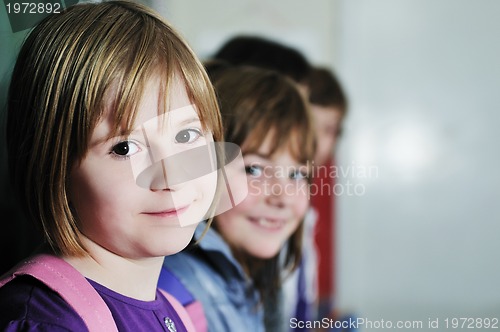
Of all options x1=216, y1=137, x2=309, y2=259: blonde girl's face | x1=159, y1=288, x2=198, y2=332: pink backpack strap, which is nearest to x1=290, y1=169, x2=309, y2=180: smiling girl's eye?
x1=216, y1=137, x2=309, y2=259: blonde girl's face

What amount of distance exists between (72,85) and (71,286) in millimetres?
152

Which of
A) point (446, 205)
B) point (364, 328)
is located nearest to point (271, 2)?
point (446, 205)

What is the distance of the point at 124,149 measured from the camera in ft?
1.80

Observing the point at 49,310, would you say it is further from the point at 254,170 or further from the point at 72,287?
the point at 254,170

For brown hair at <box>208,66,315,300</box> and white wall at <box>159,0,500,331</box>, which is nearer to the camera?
brown hair at <box>208,66,315,300</box>

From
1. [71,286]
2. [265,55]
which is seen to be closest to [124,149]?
[71,286]

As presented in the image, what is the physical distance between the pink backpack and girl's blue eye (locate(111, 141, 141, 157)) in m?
0.10

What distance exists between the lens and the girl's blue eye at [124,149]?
0.55 meters

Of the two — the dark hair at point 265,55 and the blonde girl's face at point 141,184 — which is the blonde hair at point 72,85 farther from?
the dark hair at point 265,55

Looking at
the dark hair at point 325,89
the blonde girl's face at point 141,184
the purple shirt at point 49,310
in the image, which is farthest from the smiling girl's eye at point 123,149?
the dark hair at point 325,89

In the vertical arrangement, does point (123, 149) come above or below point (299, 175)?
above

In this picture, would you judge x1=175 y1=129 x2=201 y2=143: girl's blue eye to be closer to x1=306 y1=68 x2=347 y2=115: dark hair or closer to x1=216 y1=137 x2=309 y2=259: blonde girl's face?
x1=216 y1=137 x2=309 y2=259: blonde girl's face

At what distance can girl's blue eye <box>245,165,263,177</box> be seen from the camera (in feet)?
2.59

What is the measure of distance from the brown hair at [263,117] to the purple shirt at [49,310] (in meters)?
0.24
